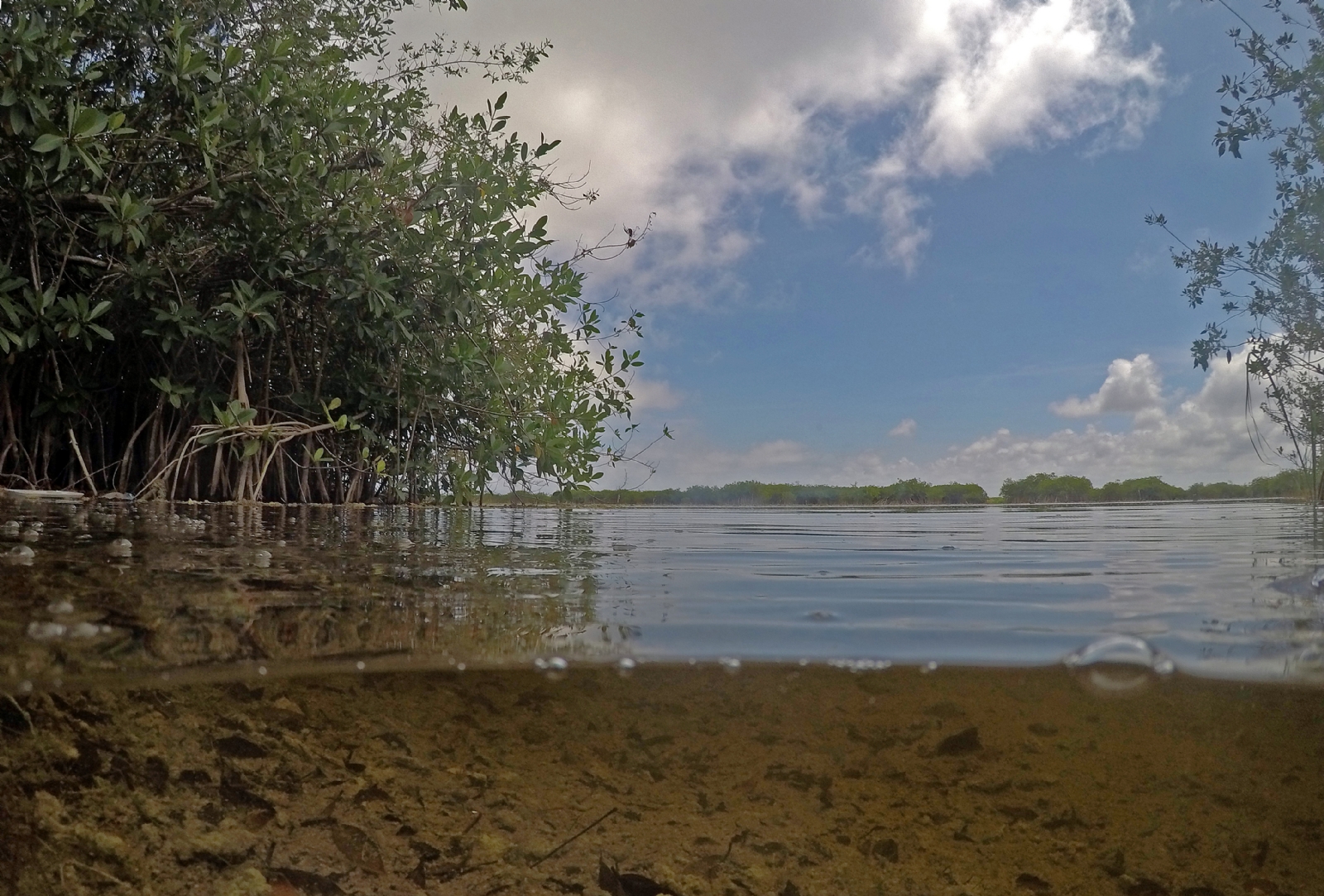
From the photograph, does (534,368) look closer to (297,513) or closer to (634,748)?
(297,513)

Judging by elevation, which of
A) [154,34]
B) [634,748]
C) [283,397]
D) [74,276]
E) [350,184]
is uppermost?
[154,34]

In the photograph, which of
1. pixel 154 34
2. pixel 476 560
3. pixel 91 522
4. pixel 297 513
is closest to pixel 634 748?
pixel 476 560

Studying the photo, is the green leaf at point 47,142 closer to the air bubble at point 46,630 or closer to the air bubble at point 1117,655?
the air bubble at point 46,630

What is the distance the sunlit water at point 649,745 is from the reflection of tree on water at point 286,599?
0.01 metres

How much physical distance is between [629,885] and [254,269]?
16.8 feet

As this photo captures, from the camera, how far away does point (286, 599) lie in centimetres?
225

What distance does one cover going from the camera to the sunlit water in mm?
1931

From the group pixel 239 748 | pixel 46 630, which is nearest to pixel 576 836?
pixel 239 748

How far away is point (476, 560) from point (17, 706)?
1.51m

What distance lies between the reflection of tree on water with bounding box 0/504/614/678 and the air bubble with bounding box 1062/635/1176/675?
107cm

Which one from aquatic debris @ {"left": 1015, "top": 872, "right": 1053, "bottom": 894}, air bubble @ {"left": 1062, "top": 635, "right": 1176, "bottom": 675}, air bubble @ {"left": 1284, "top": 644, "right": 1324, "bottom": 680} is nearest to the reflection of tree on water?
air bubble @ {"left": 1062, "top": 635, "right": 1176, "bottom": 675}

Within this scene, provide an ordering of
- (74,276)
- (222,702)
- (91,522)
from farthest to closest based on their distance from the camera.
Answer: (74,276)
(91,522)
(222,702)

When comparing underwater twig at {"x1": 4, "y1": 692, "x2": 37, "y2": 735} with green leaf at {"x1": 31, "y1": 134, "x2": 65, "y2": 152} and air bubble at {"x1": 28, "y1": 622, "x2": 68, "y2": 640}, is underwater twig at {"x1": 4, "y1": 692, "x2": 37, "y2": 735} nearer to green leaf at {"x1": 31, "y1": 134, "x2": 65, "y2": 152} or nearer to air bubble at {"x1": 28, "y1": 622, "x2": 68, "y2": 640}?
air bubble at {"x1": 28, "y1": 622, "x2": 68, "y2": 640}

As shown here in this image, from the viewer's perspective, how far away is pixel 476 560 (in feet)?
10.8
